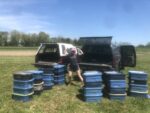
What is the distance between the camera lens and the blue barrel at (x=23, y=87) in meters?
9.36

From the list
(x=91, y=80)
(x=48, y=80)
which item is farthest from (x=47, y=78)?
(x=91, y=80)

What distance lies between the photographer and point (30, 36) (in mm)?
132250

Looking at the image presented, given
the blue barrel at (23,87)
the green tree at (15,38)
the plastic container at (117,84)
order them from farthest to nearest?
the green tree at (15,38) → the plastic container at (117,84) → the blue barrel at (23,87)

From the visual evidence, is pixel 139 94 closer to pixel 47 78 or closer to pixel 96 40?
pixel 47 78

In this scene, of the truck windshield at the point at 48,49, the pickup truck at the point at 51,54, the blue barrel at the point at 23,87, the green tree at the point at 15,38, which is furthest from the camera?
the green tree at the point at 15,38

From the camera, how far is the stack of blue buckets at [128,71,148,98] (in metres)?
10.3

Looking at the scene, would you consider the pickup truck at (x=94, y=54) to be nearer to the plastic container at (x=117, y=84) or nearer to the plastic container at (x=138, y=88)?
the plastic container at (x=138, y=88)

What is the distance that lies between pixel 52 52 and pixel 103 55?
3067 millimetres

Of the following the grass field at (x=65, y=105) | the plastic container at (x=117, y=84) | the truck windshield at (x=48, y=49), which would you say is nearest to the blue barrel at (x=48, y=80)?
the grass field at (x=65, y=105)

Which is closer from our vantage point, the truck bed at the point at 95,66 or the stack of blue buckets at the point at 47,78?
the stack of blue buckets at the point at 47,78

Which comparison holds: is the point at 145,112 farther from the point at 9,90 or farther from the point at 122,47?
the point at 122,47

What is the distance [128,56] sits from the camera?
15.4m

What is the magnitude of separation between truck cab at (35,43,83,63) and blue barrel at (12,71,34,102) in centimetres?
478

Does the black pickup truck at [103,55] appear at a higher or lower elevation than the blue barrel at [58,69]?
higher
